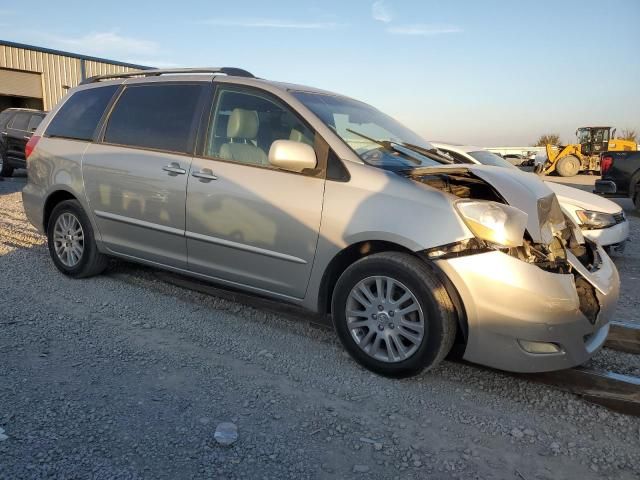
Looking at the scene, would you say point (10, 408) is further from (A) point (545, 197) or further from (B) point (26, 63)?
(B) point (26, 63)

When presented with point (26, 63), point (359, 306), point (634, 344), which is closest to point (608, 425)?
point (634, 344)

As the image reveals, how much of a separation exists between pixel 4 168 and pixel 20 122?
4.26 ft

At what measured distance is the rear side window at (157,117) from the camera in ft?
13.5

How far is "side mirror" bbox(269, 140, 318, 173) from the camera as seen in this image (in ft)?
11.1

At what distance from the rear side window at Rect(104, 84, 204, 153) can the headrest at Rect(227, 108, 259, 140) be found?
1.12ft

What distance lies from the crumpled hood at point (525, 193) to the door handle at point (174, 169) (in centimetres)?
176

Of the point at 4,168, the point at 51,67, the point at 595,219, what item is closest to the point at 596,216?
the point at 595,219

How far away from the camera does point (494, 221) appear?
2953 millimetres

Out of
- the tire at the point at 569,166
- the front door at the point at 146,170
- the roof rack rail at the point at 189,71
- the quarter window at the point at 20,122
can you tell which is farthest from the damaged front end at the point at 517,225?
the tire at the point at 569,166

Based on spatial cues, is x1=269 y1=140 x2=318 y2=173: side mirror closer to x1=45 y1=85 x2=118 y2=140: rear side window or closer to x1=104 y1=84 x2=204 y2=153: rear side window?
x1=104 y1=84 x2=204 y2=153: rear side window

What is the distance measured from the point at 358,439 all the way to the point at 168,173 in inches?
98.3

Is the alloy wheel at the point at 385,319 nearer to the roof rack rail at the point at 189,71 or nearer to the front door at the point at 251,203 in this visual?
the front door at the point at 251,203

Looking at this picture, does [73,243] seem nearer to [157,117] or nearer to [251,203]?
[157,117]

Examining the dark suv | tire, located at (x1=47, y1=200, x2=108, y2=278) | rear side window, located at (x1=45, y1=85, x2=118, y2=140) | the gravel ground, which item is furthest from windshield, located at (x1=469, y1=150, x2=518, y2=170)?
the dark suv
